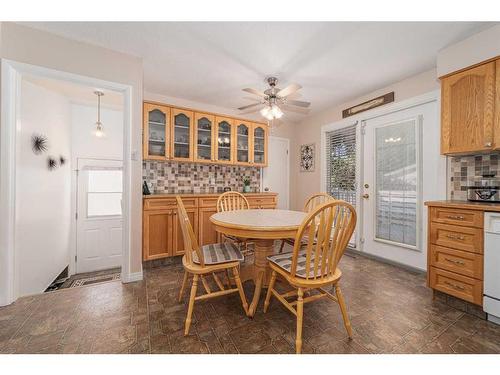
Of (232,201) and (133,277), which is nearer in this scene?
(133,277)

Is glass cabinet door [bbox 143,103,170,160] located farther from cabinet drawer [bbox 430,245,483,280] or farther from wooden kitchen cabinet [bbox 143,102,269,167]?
cabinet drawer [bbox 430,245,483,280]

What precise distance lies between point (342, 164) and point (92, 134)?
14.0ft

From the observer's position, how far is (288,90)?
204 centimetres

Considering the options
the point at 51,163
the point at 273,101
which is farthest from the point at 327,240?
the point at 51,163

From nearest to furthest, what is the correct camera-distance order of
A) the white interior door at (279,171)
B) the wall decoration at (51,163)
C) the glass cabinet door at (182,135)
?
the wall decoration at (51,163)
the glass cabinet door at (182,135)
the white interior door at (279,171)

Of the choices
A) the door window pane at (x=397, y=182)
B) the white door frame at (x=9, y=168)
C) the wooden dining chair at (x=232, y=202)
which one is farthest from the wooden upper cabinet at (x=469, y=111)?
the white door frame at (x=9, y=168)

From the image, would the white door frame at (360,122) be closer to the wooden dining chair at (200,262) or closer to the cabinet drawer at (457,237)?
the cabinet drawer at (457,237)

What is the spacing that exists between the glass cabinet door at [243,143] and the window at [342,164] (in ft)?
4.74

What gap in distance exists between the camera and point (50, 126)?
293 cm

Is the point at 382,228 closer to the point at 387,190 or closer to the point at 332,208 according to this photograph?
the point at 387,190

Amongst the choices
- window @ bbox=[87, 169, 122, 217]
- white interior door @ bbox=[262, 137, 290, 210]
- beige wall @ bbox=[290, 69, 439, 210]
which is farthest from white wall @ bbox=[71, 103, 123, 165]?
beige wall @ bbox=[290, 69, 439, 210]

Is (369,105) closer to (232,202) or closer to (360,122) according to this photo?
(360,122)

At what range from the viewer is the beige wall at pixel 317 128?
2582 millimetres
